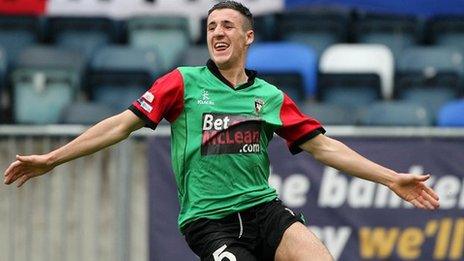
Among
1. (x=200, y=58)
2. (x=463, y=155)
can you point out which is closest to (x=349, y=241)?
(x=463, y=155)

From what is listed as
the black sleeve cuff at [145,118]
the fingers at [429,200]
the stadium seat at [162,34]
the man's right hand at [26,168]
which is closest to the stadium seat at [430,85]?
the stadium seat at [162,34]

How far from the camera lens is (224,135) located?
7176 millimetres

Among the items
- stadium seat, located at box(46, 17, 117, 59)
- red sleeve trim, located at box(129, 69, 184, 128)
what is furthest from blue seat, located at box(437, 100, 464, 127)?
red sleeve trim, located at box(129, 69, 184, 128)

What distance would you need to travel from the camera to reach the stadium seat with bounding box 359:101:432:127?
37.0 feet

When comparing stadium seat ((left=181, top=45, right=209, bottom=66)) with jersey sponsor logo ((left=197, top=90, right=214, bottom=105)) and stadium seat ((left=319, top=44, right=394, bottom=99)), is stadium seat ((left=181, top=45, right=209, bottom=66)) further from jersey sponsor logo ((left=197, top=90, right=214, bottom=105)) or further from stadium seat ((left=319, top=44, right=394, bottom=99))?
jersey sponsor logo ((left=197, top=90, right=214, bottom=105))

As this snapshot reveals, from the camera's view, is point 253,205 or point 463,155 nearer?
point 253,205

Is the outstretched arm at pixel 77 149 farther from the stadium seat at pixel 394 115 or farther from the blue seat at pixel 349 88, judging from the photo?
the blue seat at pixel 349 88

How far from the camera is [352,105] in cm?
1205

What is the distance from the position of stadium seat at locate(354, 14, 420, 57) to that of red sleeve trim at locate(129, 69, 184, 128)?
6315mm

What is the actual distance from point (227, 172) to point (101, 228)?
3.41 m

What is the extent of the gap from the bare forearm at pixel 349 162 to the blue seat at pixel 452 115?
12.4 feet

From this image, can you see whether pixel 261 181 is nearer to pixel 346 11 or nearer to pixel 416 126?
pixel 416 126

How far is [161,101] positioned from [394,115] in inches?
179

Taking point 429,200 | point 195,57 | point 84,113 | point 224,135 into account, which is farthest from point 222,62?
point 195,57
